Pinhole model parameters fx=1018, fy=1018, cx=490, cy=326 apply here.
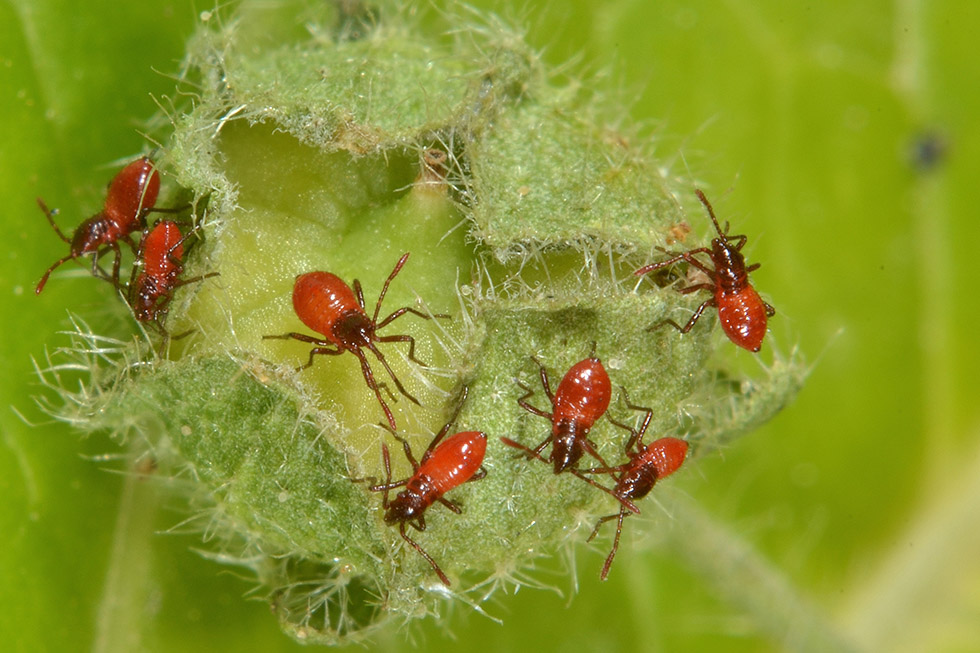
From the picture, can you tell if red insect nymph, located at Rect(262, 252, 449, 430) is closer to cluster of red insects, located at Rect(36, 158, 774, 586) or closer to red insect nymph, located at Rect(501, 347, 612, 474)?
cluster of red insects, located at Rect(36, 158, 774, 586)

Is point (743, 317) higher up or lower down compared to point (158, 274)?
higher up

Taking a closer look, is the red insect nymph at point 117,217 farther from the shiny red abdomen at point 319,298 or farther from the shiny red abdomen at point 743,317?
the shiny red abdomen at point 743,317

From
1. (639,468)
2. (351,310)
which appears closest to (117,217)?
(351,310)

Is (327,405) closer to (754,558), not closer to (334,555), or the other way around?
(334,555)

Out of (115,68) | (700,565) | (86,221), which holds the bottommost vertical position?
(700,565)

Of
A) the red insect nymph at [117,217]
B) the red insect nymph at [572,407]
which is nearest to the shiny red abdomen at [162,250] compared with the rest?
the red insect nymph at [117,217]

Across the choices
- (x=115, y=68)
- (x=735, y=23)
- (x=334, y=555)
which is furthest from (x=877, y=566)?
(x=115, y=68)

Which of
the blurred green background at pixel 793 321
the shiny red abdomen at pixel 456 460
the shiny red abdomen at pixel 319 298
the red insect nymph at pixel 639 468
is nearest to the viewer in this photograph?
the shiny red abdomen at pixel 456 460

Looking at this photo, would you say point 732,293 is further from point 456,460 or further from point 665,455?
point 456,460
